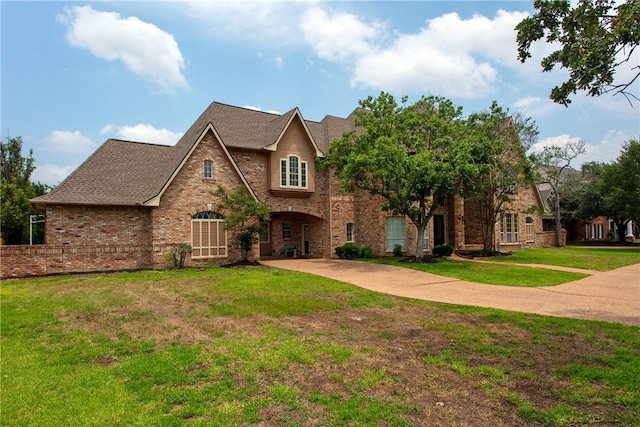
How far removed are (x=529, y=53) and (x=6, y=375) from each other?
10403mm

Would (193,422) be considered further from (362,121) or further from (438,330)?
(362,121)

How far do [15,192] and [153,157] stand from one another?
16.0m

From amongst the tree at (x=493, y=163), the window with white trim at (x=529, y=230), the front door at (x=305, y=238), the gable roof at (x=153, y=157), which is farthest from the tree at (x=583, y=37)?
the window with white trim at (x=529, y=230)

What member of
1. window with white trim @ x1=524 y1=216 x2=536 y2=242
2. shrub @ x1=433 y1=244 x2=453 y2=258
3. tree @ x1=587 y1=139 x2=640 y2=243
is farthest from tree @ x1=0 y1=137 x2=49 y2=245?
tree @ x1=587 y1=139 x2=640 y2=243

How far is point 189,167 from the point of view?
1955 centimetres

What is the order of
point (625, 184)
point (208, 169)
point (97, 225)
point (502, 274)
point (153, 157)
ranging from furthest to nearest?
point (625, 184)
point (153, 157)
point (208, 169)
point (97, 225)
point (502, 274)

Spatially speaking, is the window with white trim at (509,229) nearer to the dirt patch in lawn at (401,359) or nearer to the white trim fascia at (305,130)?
the white trim fascia at (305,130)

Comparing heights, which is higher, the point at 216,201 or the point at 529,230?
the point at 216,201

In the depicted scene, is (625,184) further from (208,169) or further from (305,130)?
(208,169)

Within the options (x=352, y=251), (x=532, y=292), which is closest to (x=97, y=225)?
(x=352, y=251)

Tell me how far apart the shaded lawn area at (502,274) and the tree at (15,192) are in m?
29.0

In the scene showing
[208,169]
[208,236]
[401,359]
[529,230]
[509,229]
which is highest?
[208,169]

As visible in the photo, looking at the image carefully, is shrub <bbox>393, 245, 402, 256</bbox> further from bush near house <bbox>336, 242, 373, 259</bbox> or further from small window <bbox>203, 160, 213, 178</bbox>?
small window <bbox>203, 160, 213, 178</bbox>

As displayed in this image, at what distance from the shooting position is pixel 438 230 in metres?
29.4
